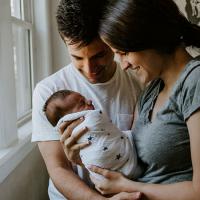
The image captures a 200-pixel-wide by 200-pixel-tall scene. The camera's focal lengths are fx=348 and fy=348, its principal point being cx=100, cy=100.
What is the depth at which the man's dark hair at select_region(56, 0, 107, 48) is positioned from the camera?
4.48 ft

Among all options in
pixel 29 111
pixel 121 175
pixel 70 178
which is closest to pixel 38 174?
pixel 29 111

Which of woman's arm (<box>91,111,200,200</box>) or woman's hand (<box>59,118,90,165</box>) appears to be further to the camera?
woman's hand (<box>59,118,90,165</box>)

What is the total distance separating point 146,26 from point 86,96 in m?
0.60

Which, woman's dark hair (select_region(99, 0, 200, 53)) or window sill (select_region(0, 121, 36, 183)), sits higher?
woman's dark hair (select_region(99, 0, 200, 53))

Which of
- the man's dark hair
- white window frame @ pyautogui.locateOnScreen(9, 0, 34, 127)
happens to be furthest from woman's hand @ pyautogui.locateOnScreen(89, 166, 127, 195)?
white window frame @ pyautogui.locateOnScreen(9, 0, 34, 127)

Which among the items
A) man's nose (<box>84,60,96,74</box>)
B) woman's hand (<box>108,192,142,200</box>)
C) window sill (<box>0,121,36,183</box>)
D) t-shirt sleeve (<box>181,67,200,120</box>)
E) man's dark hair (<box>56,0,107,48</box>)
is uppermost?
man's dark hair (<box>56,0,107,48</box>)

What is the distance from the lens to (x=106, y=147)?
125 cm

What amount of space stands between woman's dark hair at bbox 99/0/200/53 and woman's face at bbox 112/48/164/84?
25mm

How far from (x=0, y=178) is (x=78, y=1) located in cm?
77

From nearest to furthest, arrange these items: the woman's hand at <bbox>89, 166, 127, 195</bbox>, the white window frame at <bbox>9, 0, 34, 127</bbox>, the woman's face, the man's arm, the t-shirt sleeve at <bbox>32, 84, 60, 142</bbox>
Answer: the woman's face → the woman's hand at <bbox>89, 166, 127, 195</bbox> → the man's arm → the t-shirt sleeve at <bbox>32, 84, 60, 142</bbox> → the white window frame at <bbox>9, 0, 34, 127</bbox>

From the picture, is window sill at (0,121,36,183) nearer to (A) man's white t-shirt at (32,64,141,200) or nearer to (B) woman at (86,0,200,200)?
(A) man's white t-shirt at (32,64,141,200)

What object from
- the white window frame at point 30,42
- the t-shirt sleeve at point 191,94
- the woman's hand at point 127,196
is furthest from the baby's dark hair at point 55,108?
the white window frame at point 30,42

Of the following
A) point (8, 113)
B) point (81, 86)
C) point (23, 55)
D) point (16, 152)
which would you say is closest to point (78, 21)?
point (81, 86)

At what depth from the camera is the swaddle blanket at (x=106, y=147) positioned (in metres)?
1.25
